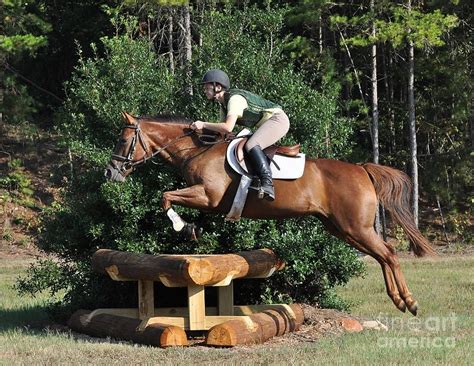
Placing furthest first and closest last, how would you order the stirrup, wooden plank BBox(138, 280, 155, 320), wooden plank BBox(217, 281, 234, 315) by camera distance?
wooden plank BBox(217, 281, 234, 315), wooden plank BBox(138, 280, 155, 320), the stirrup

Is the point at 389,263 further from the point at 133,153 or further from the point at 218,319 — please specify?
the point at 133,153

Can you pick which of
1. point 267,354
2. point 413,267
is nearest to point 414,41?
point 413,267

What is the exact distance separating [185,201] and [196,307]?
146cm

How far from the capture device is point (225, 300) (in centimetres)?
1174

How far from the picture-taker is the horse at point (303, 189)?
34.2ft

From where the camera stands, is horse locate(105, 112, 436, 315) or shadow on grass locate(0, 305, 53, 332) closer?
horse locate(105, 112, 436, 315)

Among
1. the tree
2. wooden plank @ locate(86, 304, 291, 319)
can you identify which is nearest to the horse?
wooden plank @ locate(86, 304, 291, 319)

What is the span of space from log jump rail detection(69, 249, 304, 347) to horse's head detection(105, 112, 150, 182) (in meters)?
1.18

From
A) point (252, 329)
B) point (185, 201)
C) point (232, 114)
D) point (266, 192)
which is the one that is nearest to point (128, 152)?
point (185, 201)

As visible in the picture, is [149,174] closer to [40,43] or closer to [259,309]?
[259,309]

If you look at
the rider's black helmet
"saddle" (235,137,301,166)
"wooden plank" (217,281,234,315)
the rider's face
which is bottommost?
"wooden plank" (217,281,234,315)

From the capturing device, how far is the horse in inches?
411

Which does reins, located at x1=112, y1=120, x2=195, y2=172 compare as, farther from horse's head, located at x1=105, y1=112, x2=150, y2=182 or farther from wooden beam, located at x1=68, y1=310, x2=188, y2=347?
wooden beam, located at x1=68, y1=310, x2=188, y2=347

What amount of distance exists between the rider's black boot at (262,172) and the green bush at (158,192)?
6.59ft
